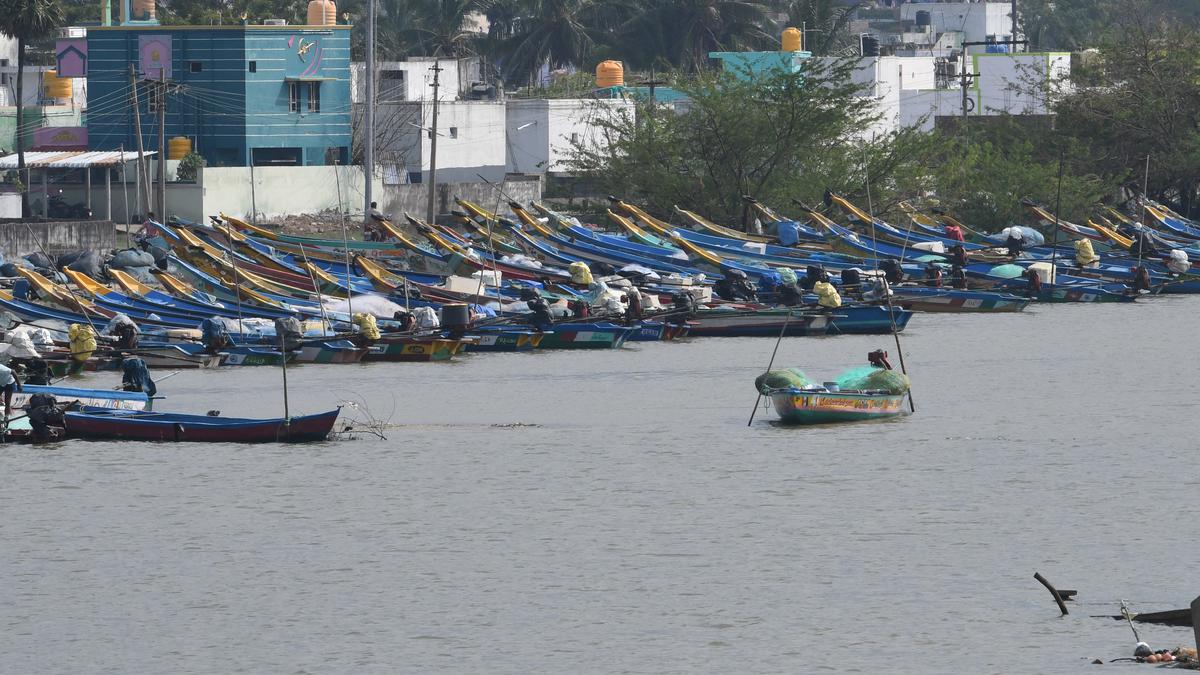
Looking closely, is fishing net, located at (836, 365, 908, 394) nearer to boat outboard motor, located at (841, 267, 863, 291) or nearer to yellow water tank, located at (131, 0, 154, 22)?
boat outboard motor, located at (841, 267, 863, 291)

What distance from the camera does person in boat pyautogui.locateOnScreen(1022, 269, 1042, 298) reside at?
148 ft

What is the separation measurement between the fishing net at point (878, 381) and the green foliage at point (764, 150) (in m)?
26.0

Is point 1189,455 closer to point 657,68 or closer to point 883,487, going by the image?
point 883,487

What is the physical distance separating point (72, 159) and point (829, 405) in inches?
1371

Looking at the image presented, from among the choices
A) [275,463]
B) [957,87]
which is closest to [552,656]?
[275,463]

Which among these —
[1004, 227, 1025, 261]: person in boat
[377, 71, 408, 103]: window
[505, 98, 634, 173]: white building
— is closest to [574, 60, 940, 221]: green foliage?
[1004, 227, 1025, 261]: person in boat

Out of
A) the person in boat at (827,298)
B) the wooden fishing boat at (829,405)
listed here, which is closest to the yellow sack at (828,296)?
the person in boat at (827,298)

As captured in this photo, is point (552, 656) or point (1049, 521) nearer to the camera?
point (552, 656)

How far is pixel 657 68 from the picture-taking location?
3423 inches

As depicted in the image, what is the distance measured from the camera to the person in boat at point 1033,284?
45.2m

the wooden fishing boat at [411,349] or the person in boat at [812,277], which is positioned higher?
the person in boat at [812,277]

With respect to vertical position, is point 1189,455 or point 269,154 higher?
point 269,154

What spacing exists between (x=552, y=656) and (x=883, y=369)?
12450mm

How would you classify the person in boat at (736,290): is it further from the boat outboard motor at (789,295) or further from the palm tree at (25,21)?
the palm tree at (25,21)
